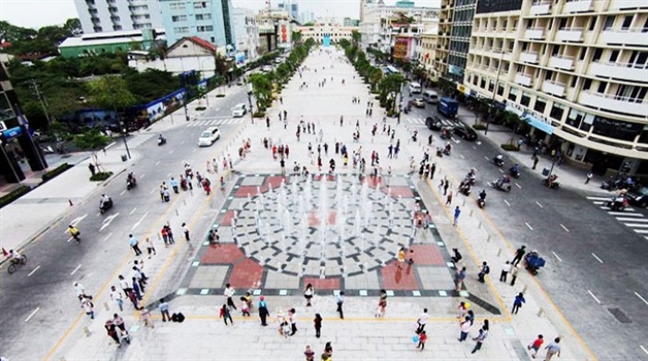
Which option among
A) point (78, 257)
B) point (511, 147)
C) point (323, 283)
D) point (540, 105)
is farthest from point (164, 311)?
point (540, 105)

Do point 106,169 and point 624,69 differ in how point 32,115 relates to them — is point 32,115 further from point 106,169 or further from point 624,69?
point 624,69

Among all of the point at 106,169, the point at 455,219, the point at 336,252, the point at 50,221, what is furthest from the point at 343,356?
the point at 106,169

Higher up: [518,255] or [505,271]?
[518,255]

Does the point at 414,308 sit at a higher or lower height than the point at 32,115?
lower

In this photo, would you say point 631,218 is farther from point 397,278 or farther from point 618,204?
point 397,278

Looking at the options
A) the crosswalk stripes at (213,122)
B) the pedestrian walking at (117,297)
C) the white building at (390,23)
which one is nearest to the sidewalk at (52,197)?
the crosswalk stripes at (213,122)

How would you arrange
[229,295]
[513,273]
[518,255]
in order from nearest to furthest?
1. [229,295]
2. [513,273]
3. [518,255]

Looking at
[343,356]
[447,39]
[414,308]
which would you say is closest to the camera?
[343,356]
